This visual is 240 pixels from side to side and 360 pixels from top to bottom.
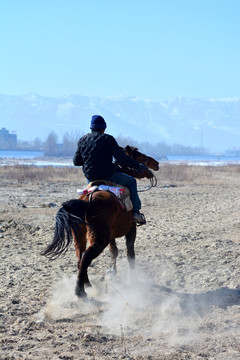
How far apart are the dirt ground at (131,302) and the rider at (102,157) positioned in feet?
4.65

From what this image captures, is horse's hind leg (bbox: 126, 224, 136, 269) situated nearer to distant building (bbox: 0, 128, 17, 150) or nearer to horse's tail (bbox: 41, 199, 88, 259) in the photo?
horse's tail (bbox: 41, 199, 88, 259)

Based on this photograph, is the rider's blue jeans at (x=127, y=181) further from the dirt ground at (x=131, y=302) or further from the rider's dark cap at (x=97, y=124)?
the dirt ground at (x=131, y=302)

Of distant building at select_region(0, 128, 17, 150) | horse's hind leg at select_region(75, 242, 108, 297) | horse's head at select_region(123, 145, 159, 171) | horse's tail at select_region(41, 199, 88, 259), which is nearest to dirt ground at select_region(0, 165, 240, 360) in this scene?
horse's hind leg at select_region(75, 242, 108, 297)

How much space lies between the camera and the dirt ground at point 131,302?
5164 millimetres

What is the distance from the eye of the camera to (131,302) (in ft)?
21.8

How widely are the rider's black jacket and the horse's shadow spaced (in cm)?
182

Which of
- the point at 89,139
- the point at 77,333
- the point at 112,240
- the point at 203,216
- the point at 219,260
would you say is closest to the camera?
the point at 77,333

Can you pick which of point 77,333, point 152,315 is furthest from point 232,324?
point 77,333

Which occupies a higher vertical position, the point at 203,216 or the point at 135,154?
the point at 135,154

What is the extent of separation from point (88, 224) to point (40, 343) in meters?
1.65

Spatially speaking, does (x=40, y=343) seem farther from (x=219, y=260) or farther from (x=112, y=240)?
(x=219, y=260)

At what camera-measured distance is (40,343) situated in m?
5.30

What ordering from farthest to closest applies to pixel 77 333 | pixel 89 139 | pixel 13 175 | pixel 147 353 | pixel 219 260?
pixel 13 175 < pixel 219 260 < pixel 89 139 < pixel 77 333 < pixel 147 353

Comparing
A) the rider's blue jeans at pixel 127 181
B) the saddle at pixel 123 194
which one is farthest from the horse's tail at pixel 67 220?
the rider's blue jeans at pixel 127 181
